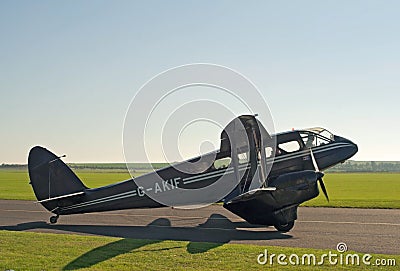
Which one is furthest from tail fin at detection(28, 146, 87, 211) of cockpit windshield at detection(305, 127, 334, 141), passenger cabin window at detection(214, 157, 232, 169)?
cockpit windshield at detection(305, 127, 334, 141)

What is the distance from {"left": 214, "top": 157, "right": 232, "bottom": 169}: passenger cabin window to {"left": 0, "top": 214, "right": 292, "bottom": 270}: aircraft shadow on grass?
251 cm

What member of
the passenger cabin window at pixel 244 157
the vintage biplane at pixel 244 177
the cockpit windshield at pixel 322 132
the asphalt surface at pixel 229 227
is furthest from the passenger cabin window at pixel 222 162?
the cockpit windshield at pixel 322 132

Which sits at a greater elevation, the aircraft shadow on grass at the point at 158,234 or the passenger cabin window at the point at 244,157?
the passenger cabin window at the point at 244,157

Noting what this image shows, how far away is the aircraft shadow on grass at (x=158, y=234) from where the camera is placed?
11957mm

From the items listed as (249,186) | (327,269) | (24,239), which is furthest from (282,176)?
(24,239)

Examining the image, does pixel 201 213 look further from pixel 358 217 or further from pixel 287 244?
pixel 287 244

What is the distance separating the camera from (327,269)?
9.98 metres

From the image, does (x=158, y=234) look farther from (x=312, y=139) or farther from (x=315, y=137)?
(x=315, y=137)

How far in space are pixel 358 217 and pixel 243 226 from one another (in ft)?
18.5

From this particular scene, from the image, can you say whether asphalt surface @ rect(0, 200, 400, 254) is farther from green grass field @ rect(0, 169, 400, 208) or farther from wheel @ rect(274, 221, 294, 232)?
green grass field @ rect(0, 169, 400, 208)

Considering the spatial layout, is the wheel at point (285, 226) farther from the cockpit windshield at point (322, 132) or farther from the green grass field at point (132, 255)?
the cockpit windshield at point (322, 132)

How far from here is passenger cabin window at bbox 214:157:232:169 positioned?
55.5 feet

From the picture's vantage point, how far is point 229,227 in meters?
17.5

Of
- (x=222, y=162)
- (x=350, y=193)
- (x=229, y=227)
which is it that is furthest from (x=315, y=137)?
(x=350, y=193)
